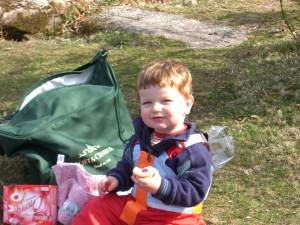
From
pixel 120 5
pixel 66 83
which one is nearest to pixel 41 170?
pixel 66 83

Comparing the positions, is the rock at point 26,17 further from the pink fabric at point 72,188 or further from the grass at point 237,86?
the pink fabric at point 72,188

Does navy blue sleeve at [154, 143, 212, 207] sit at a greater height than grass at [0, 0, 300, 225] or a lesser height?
greater

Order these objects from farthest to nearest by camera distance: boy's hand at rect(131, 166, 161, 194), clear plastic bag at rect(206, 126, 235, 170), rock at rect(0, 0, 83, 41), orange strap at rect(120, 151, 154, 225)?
rock at rect(0, 0, 83, 41) → clear plastic bag at rect(206, 126, 235, 170) → orange strap at rect(120, 151, 154, 225) → boy's hand at rect(131, 166, 161, 194)

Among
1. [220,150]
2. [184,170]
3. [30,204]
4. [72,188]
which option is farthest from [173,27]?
[184,170]

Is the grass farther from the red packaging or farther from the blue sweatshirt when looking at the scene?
the blue sweatshirt

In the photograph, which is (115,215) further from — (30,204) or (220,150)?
(220,150)

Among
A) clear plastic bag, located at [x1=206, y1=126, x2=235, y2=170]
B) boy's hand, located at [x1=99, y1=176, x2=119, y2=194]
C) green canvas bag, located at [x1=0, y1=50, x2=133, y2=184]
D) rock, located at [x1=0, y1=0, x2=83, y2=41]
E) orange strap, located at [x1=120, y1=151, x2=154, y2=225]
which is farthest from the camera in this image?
rock, located at [x1=0, y1=0, x2=83, y2=41]

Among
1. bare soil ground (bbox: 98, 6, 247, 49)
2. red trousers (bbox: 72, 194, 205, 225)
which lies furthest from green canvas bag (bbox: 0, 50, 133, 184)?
bare soil ground (bbox: 98, 6, 247, 49)

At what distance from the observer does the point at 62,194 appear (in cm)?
314

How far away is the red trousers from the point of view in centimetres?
269

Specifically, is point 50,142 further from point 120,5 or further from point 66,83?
point 120,5

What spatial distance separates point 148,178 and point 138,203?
362mm

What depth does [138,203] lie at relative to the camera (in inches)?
109

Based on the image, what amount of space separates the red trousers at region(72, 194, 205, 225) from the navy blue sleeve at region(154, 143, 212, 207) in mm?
138
